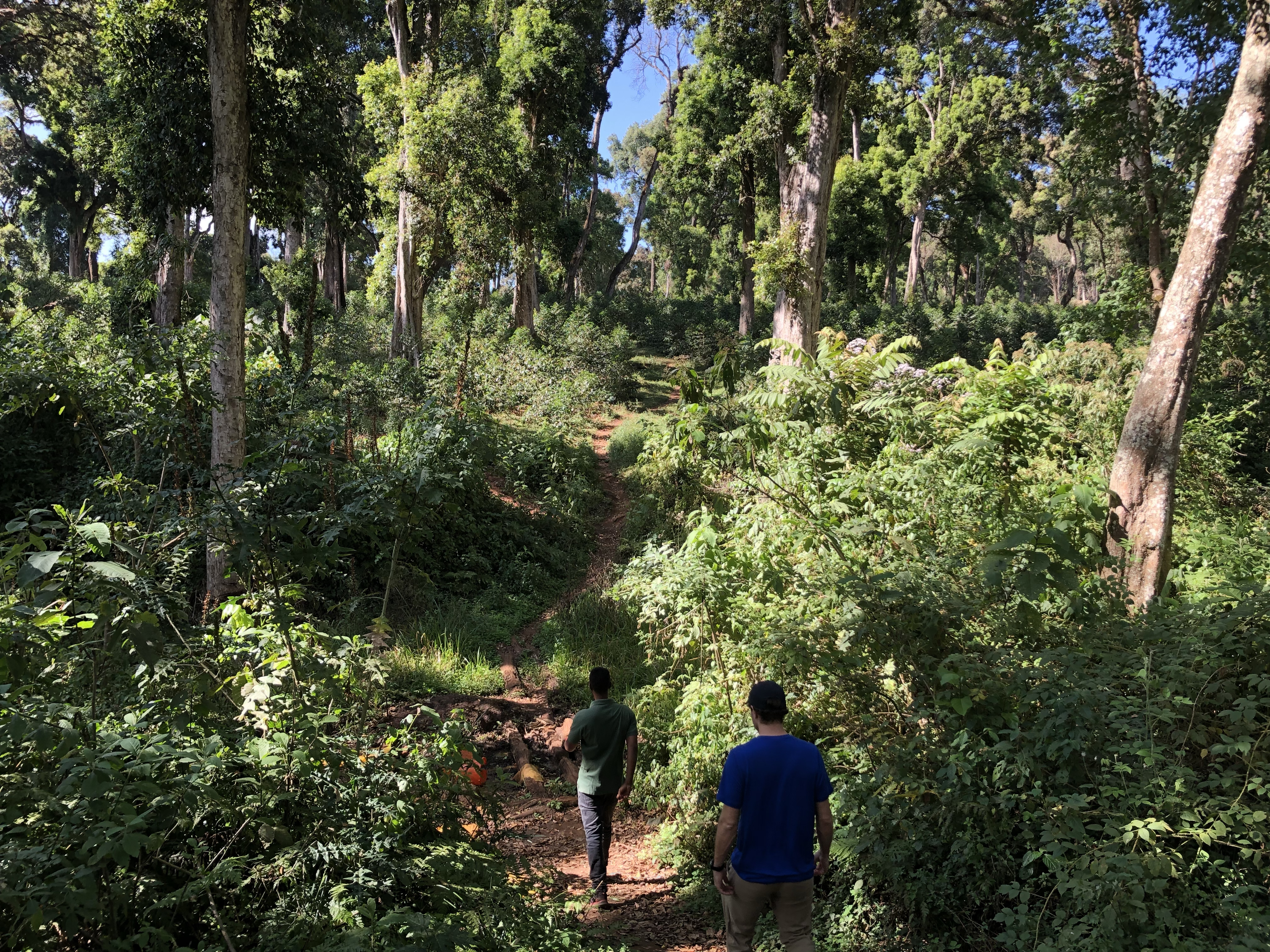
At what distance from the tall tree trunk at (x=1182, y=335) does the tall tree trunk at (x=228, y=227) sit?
28.9ft

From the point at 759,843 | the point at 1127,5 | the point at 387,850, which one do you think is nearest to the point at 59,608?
the point at 387,850

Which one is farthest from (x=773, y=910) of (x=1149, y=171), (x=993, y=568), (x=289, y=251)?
(x=289, y=251)

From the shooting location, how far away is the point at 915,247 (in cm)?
3200

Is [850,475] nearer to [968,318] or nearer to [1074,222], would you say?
[968,318]

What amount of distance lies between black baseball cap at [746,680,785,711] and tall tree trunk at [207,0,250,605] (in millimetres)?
6649

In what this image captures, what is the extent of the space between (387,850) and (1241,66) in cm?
909

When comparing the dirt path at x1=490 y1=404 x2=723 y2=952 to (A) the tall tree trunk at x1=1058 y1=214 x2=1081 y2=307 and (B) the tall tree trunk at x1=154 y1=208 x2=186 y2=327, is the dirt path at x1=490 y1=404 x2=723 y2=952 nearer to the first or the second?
(B) the tall tree trunk at x1=154 y1=208 x2=186 y2=327

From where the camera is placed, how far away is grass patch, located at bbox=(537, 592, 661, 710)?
7.74 meters

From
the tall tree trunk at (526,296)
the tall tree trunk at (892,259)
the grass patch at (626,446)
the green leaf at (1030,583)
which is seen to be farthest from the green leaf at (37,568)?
the tall tree trunk at (892,259)

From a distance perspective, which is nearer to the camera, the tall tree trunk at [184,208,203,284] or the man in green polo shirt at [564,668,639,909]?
the man in green polo shirt at [564,668,639,909]

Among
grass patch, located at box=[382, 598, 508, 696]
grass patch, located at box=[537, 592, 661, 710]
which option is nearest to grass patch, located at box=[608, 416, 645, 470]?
grass patch, located at box=[537, 592, 661, 710]

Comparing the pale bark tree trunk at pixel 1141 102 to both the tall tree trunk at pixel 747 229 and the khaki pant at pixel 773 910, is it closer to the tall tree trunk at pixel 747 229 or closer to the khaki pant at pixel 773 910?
the tall tree trunk at pixel 747 229

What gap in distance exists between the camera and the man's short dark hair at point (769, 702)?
3.27 metres

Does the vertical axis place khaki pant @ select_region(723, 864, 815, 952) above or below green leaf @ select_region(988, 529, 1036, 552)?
below
